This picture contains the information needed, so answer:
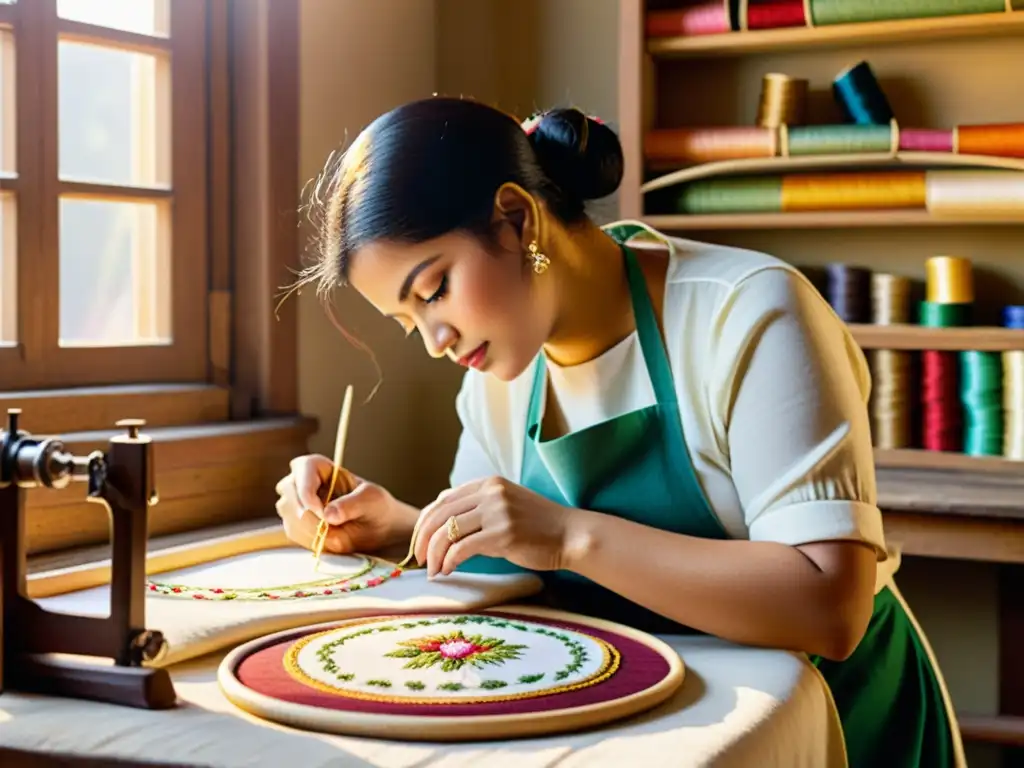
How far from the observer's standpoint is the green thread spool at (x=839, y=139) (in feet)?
8.71

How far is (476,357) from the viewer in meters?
1.47

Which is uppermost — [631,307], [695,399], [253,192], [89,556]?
[253,192]

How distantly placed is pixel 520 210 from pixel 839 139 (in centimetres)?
143

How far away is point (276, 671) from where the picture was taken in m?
1.10

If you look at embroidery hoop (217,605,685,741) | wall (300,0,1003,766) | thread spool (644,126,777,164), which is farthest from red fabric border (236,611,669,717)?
Result: thread spool (644,126,777,164)

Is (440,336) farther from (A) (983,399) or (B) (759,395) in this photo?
(A) (983,399)

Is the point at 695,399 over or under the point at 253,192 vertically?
under

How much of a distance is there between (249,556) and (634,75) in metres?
1.67

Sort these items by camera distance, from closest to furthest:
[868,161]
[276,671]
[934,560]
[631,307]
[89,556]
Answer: [276,671]
[631,307]
[89,556]
[868,161]
[934,560]

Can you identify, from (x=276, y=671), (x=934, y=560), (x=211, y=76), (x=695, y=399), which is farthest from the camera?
(x=934, y=560)

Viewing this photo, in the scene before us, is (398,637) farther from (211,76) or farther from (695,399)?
(211,76)

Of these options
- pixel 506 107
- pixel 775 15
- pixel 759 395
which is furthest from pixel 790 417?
pixel 506 107

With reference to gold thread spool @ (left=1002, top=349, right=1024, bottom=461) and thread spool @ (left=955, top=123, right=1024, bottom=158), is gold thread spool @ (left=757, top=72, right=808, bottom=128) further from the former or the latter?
gold thread spool @ (left=1002, top=349, right=1024, bottom=461)

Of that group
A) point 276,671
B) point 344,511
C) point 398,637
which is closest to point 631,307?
point 344,511
